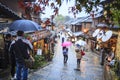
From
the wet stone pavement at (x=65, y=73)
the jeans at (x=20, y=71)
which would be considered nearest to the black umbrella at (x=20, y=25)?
the wet stone pavement at (x=65, y=73)

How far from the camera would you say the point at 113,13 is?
7.50 meters

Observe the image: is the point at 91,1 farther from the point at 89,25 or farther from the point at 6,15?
the point at 89,25

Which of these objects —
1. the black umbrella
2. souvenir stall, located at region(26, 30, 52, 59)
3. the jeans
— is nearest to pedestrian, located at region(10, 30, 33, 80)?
the jeans

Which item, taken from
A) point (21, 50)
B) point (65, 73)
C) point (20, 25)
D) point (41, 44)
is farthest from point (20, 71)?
point (41, 44)

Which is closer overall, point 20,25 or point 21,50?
point 21,50

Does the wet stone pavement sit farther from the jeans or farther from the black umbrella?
the jeans

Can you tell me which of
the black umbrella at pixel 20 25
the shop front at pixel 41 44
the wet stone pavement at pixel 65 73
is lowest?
the wet stone pavement at pixel 65 73

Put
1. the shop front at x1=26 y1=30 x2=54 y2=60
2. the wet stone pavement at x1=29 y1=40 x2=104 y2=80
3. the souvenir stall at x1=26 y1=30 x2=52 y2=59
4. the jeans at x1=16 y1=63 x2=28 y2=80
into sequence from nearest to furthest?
1. the jeans at x1=16 y1=63 x2=28 y2=80
2. the wet stone pavement at x1=29 y1=40 x2=104 y2=80
3. the souvenir stall at x1=26 y1=30 x2=52 y2=59
4. the shop front at x1=26 y1=30 x2=54 y2=60

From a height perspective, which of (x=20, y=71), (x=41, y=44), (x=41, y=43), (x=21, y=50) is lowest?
(x=41, y=44)

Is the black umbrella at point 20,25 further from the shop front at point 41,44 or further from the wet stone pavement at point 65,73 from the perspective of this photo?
the wet stone pavement at point 65,73

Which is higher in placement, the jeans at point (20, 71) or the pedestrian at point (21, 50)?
the pedestrian at point (21, 50)

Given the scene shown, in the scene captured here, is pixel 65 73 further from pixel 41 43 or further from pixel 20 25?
pixel 41 43

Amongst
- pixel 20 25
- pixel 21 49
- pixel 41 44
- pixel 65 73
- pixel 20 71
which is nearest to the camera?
pixel 21 49

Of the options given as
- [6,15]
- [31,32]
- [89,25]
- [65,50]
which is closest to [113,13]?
[6,15]
